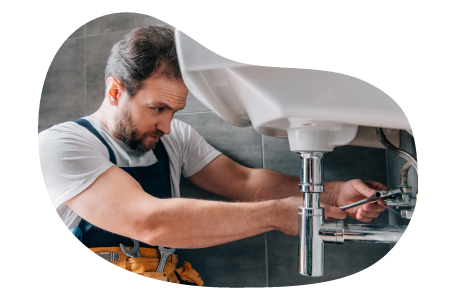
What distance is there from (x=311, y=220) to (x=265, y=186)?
0.25m

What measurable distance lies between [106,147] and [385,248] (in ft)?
1.95

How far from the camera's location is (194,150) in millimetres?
726

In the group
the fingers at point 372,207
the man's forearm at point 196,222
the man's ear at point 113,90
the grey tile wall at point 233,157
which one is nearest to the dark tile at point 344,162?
the grey tile wall at point 233,157

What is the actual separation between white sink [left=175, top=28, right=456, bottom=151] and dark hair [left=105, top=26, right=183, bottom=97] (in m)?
0.24

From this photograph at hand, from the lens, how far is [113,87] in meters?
0.60

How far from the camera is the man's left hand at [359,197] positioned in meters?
0.55

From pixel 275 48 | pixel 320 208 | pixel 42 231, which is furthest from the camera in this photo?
pixel 42 231

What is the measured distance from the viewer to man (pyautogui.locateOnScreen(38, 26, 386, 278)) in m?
0.49

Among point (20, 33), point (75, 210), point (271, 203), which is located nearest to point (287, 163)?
point (271, 203)

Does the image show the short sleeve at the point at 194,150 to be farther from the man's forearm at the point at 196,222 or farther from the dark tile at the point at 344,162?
the man's forearm at the point at 196,222

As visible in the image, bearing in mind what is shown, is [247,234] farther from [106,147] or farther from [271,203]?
[106,147]

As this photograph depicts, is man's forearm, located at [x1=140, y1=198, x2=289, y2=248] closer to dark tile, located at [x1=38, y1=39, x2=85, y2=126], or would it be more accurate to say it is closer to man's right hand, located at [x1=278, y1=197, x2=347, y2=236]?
man's right hand, located at [x1=278, y1=197, x2=347, y2=236]

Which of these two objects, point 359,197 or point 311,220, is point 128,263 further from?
point 359,197

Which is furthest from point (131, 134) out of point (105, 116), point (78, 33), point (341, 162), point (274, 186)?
point (341, 162)
